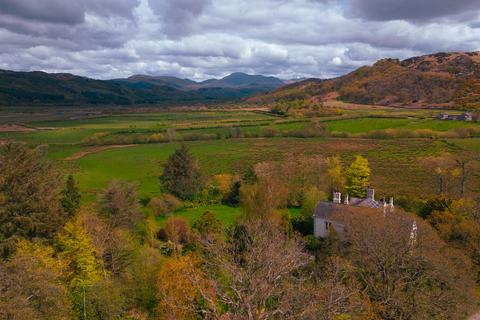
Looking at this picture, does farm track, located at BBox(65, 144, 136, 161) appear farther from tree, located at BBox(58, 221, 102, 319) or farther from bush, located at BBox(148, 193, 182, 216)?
tree, located at BBox(58, 221, 102, 319)

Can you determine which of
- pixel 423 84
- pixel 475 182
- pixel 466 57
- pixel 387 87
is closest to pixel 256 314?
pixel 475 182

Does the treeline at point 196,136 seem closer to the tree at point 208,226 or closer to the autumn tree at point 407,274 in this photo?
the tree at point 208,226

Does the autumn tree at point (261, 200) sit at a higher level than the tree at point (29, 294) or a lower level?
lower

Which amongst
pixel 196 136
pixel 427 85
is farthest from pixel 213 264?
pixel 427 85

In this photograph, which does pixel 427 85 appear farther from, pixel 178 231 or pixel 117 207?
pixel 117 207

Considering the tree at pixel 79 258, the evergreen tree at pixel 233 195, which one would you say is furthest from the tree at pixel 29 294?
the evergreen tree at pixel 233 195
